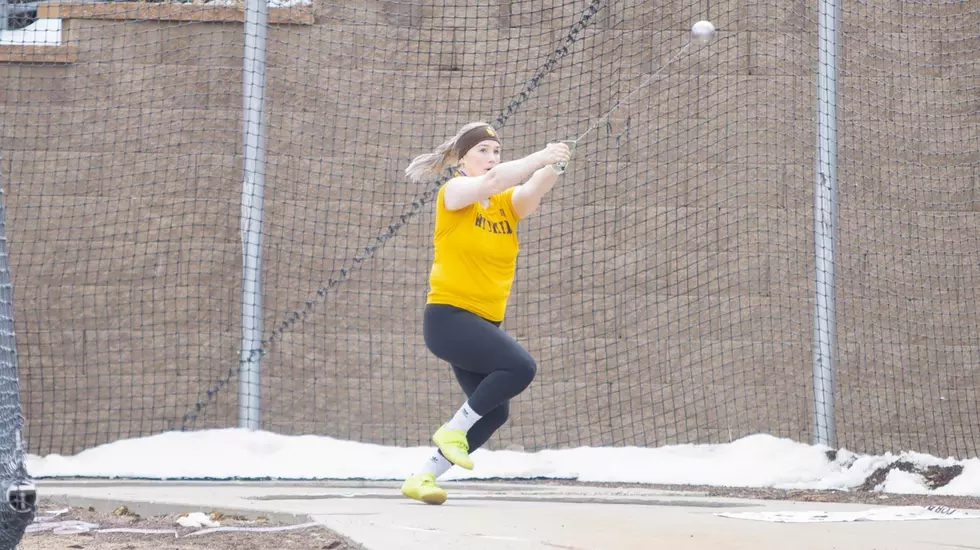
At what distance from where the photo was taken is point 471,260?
4504 mm

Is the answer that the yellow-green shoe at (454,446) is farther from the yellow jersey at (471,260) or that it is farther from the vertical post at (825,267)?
the vertical post at (825,267)

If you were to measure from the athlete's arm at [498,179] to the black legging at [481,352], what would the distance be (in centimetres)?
42

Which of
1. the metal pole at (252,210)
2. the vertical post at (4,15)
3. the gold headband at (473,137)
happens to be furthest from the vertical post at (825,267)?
the vertical post at (4,15)

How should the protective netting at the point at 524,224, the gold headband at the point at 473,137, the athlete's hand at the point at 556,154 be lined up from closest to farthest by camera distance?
1. the athlete's hand at the point at 556,154
2. the gold headband at the point at 473,137
3. the protective netting at the point at 524,224

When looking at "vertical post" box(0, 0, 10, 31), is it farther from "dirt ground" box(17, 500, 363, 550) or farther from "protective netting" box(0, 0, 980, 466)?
"dirt ground" box(17, 500, 363, 550)

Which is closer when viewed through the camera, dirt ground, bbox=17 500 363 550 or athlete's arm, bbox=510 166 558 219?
dirt ground, bbox=17 500 363 550

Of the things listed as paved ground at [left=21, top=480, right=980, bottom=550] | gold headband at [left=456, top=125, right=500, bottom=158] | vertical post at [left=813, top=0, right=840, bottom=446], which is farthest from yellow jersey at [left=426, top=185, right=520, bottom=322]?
vertical post at [left=813, top=0, right=840, bottom=446]

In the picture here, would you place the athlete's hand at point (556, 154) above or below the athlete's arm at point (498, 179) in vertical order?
above

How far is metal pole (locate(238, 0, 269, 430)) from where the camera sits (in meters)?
6.83

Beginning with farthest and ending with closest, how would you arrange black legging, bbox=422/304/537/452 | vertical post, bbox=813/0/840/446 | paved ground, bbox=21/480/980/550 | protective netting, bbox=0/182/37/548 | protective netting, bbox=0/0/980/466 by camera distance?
protective netting, bbox=0/0/980/466, vertical post, bbox=813/0/840/446, black legging, bbox=422/304/537/452, paved ground, bbox=21/480/980/550, protective netting, bbox=0/182/37/548

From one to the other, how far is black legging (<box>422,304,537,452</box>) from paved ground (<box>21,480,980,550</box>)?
436 millimetres

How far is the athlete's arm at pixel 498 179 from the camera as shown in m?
4.21

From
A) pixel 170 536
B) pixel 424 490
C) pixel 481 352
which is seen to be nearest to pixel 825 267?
pixel 481 352

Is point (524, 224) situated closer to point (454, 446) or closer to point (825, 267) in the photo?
point (825, 267)
